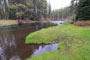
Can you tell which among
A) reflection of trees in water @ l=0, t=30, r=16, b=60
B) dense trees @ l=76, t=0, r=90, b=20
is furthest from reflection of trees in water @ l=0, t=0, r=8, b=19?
dense trees @ l=76, t=0, r=90, b=20

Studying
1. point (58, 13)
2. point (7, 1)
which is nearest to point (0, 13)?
point (7, 1)

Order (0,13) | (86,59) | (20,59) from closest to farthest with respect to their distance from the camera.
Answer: (86,59) → (20,59) → (0,13)

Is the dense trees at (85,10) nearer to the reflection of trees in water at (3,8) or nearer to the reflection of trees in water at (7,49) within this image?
the reflection of trees in water at (7,49)

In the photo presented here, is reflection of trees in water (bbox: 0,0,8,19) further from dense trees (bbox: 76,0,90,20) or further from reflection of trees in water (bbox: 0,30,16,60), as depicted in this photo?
dense trees (bbox: 76,0,90,20)

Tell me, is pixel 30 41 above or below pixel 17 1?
below

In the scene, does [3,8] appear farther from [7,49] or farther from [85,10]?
[85,10]

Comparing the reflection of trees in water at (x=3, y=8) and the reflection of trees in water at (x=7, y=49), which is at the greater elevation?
the reflection of trees in water at (x=3, y=8)

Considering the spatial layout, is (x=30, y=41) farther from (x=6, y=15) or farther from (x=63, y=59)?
(x=6, y=15)

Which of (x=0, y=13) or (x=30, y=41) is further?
(x=0, y=13)

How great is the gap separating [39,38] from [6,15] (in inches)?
966

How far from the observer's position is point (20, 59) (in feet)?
11.7

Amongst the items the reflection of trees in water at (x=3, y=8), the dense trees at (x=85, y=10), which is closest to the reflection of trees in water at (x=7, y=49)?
the dense trees at (x=85, y=10)

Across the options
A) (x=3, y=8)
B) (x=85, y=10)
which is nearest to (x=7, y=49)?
(x=85, y=10)

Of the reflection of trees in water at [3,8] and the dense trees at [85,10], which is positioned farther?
the reflection of trees in water at [3,8]
